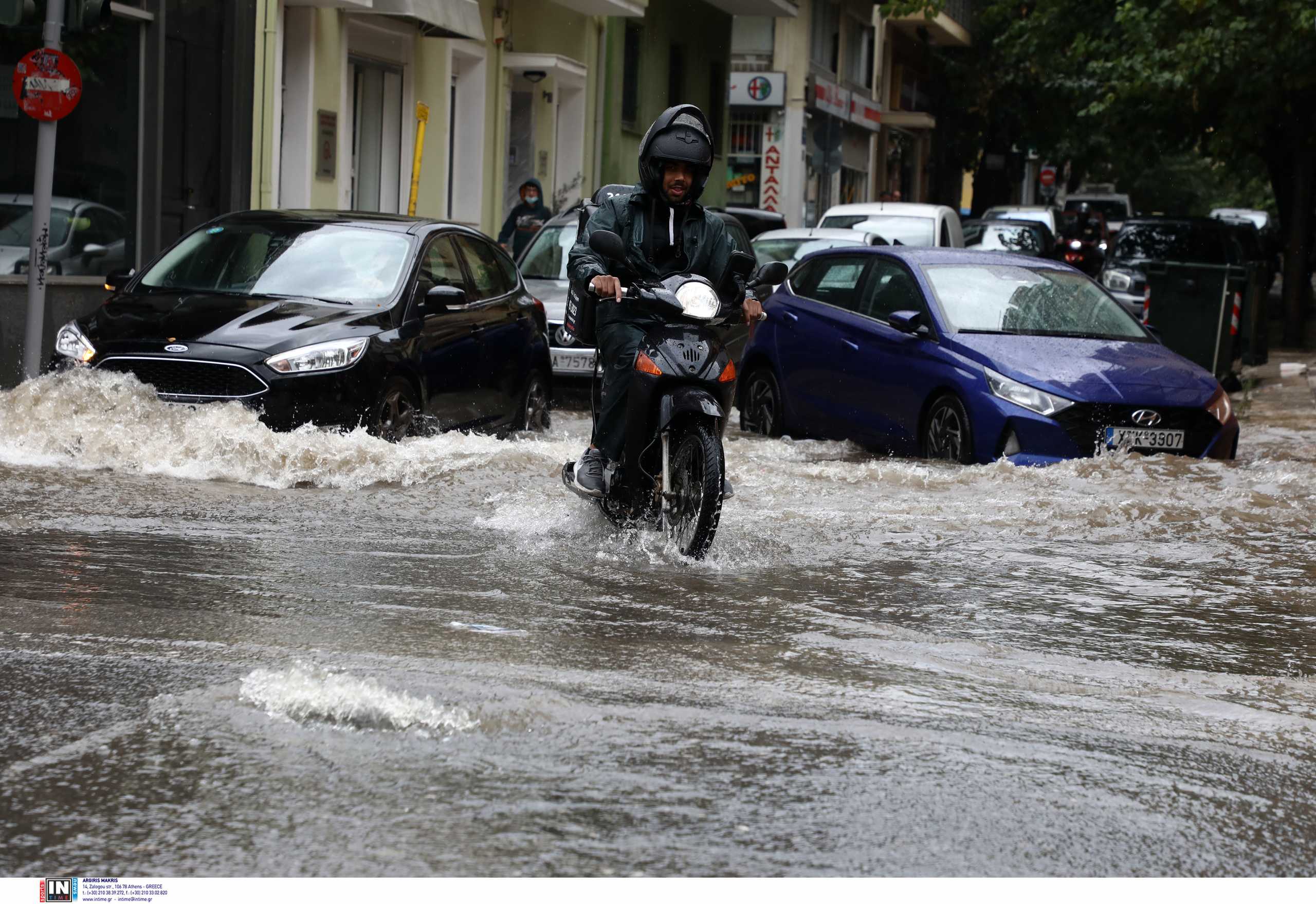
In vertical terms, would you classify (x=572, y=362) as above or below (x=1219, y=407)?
below

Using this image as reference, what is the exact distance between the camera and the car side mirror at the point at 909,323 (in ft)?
38.0

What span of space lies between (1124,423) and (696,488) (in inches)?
174

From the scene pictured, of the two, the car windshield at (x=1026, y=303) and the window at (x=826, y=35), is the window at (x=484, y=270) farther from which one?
the window at (x=826, y=35)

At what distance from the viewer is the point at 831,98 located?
45.5m

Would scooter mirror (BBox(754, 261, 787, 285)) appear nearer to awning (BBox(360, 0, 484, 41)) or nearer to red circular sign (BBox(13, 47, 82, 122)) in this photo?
red circular sign (BBox(13, 47, 82, 122))

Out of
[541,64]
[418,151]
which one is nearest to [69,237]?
[418,151]

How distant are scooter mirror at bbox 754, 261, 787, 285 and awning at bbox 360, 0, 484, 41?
1336 cm

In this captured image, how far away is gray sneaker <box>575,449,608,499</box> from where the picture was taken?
7.71 m

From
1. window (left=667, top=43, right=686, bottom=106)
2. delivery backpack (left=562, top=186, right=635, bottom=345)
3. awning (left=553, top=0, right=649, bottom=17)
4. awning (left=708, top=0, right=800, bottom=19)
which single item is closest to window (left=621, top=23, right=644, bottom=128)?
awning (left=553, top=0, right=649, bottom=17)

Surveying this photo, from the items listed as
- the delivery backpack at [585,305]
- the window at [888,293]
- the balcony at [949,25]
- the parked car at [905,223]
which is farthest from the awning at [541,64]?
the balcony at [949,25]

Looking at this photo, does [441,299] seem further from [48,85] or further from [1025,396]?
[48,85]

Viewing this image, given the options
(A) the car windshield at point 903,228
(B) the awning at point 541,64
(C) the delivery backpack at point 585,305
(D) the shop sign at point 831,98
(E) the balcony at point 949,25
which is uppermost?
(E) the balcony at point 949,25

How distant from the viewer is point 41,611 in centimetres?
580

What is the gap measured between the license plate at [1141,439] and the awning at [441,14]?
11.8 m
